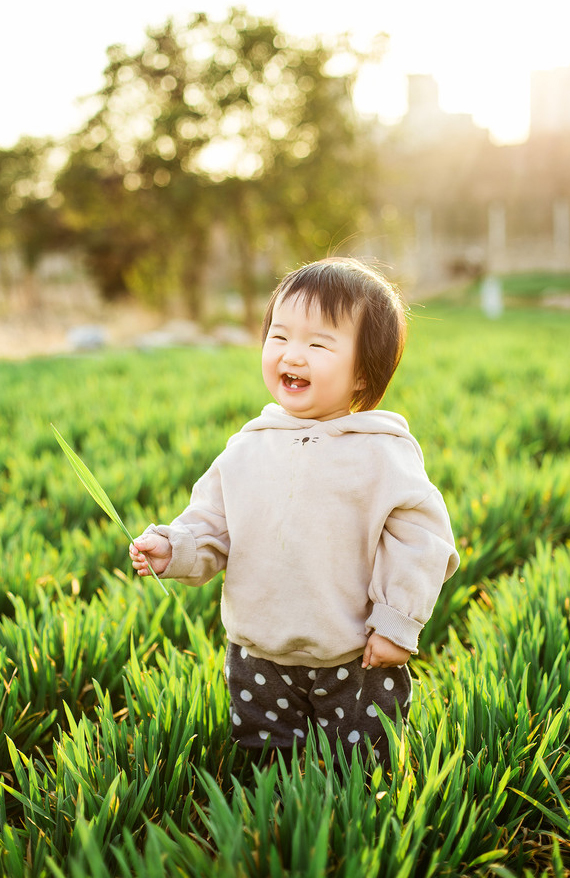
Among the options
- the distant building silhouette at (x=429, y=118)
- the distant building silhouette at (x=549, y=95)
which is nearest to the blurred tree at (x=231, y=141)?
the distant building silhouette at (x=429, y=118)

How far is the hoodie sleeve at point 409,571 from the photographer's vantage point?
48.9 inches

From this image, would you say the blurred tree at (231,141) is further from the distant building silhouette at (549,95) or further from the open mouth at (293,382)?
the distant building silhouette at (549,95)

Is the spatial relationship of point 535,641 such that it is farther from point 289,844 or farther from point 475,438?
point 475,438

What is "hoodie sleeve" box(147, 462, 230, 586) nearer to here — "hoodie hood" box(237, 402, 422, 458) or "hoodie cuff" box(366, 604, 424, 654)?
"hoodie hood" box(237, 402, 422, 458)

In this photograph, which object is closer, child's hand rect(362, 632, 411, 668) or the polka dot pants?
child's hand rect(362, 632, 411, 668)

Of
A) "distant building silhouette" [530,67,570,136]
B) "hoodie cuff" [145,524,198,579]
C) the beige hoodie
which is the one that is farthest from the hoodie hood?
"distant building silhouette" [530,67,570,136]

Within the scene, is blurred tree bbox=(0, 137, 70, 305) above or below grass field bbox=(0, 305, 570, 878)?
above

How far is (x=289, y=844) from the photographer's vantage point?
986 mm

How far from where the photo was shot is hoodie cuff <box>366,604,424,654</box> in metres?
1.24

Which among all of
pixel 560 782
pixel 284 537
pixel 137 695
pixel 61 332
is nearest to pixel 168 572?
pixel 284 537

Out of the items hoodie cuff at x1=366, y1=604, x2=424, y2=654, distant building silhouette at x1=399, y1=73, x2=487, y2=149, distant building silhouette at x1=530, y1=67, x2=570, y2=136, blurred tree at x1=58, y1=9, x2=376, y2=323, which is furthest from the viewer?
distant building silhouette at x1=530, y1=67, x2=570, y2=136

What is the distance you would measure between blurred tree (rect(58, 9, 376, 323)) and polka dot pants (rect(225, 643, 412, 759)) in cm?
1437

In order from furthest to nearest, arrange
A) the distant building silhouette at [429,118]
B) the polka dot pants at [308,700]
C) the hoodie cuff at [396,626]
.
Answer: the distant building silhouette at [429,118]
the polka dot pants at [308,700]
the hoodie cuff at [396,626]

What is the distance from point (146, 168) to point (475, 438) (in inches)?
565
